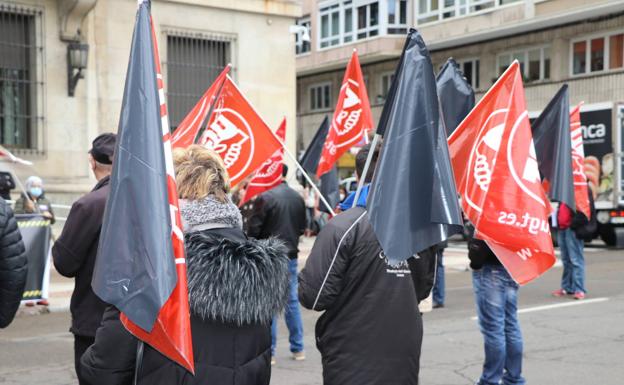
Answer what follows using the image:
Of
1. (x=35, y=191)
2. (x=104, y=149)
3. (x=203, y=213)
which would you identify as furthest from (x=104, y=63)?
(x=203, y=213)

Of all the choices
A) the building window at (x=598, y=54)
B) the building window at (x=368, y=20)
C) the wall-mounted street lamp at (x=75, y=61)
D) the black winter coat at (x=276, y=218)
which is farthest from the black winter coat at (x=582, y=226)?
the building window at (x=368, y=20)

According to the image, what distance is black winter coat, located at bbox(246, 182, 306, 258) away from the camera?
25.1ft

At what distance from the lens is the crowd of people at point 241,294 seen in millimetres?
3182

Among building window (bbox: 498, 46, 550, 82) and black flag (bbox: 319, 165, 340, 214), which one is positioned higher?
building window (bbox: 498, 46, 550, 82)

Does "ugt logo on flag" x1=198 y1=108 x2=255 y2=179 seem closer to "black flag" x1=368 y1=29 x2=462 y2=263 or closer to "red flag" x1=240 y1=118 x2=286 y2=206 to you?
"red flag" x1=240 y1=118 x2=286 y2=206

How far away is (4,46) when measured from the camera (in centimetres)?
1595

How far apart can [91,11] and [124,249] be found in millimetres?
14744

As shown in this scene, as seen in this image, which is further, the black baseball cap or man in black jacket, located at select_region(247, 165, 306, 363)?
man in black jacket, located at select_region(247, 165, 306, 363)

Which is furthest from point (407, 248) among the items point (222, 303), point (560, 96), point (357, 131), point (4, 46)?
point (4, 46)

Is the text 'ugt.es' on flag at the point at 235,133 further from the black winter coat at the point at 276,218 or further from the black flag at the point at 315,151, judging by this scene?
the black flag at the point at 315,151

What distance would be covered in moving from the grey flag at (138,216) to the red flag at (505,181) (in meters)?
2.83

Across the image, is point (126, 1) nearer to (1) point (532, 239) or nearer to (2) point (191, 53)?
(2) point (191, 53)

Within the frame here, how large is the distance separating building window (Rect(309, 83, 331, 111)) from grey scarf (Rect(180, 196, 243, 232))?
36770 mm

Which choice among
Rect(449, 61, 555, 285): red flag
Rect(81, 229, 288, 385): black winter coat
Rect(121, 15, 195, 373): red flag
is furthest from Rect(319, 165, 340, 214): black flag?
Rect(121, 15, 195, 373): red flag
